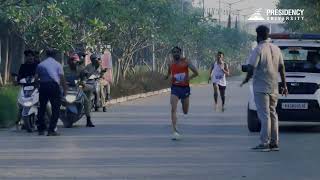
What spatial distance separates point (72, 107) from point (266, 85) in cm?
685

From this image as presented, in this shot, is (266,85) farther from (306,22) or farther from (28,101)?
(306,22)

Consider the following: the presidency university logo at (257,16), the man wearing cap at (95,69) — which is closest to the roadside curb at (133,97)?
the man wearing cap at (95,69)

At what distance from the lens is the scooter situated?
21.4m

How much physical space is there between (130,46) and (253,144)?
103ft

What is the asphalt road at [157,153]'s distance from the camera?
13961 millimetres

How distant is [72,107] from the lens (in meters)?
22.8

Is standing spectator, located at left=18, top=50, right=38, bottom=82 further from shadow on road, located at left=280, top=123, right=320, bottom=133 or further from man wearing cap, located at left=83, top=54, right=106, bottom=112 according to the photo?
shadow on road, located at left=280, top=123, right=320, bottom=133

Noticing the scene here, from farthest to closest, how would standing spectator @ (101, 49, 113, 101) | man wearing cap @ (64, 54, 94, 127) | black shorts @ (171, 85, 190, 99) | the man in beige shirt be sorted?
standing spectator @ (101, 49, 113, 101) → man wearing cap @ (64, 54, 94, 127) → black shorts @ (171, 85, 190, 99) → the man in beige shirt

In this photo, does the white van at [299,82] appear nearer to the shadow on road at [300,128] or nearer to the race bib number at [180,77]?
the shadow on road at [300,128]

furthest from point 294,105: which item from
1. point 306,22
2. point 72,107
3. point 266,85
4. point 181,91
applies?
point 306,22

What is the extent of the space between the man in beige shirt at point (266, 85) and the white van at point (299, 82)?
3566 millimetres

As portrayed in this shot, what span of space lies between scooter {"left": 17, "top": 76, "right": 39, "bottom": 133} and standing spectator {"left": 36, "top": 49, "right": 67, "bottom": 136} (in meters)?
0.61

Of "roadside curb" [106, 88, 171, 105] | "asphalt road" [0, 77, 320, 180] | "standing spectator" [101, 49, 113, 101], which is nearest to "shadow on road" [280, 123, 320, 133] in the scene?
"asphalt road" [0, 77, 320, 180]

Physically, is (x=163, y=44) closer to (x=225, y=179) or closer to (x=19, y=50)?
(x=19, y=50)
